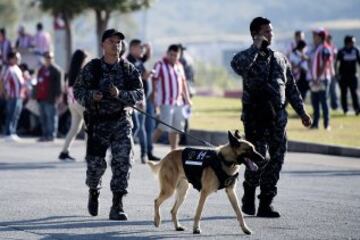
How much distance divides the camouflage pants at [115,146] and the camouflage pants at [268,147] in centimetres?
122

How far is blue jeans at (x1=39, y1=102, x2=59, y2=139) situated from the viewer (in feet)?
79.0

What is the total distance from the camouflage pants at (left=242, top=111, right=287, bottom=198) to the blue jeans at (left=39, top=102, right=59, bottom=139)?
11.8m

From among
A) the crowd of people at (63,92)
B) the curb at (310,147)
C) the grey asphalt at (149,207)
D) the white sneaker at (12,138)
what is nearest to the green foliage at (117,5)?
the crowd of people at (63,92)

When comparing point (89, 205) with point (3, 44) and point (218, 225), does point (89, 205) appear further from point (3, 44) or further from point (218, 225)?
point (3, 44)

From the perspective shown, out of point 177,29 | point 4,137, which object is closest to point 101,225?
point 4,137

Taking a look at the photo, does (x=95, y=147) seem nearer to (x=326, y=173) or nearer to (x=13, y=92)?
(x=326, y=173)

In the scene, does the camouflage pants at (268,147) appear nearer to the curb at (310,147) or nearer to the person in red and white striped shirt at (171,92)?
the person in red and white striped shirt at (171,92)

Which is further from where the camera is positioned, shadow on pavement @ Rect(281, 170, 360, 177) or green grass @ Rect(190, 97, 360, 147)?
green grass @ Rect(190, 97, 360, 147)

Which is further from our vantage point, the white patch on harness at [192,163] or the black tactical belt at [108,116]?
the black tactical belt at [108,116]

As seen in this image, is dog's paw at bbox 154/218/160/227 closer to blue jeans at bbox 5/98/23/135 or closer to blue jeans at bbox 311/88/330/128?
blue jeans at bbox 311/88/330/128

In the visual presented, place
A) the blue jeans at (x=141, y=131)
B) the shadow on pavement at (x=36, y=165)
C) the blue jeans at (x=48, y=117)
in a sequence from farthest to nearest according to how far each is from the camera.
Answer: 1. the blue jeans at (x=48, y=117)
2. the blue jeans at (x=141, y=131)
3. the shadow on pavement at (x=36, y=165)

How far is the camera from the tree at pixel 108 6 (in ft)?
109

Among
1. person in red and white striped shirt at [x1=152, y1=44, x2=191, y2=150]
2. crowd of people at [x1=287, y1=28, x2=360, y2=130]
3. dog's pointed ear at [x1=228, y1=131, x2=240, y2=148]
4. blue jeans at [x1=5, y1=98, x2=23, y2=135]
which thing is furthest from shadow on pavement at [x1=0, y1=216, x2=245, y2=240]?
blue jeans at [x1=5, y1=98, x2=23, y2=135]

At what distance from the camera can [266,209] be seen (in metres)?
12.6
